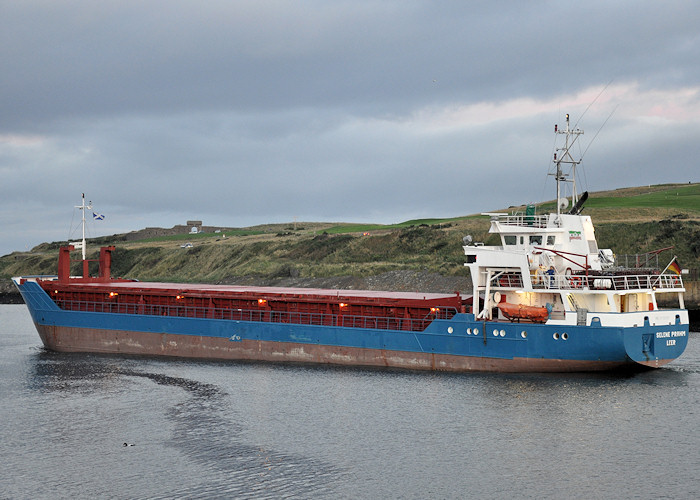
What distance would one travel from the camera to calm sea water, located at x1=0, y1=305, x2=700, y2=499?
66.0ft

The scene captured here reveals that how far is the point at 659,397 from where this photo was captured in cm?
2817

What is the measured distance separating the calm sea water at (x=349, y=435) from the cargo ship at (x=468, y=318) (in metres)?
1.27

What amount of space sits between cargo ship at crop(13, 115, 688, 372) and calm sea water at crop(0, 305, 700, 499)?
1271mm

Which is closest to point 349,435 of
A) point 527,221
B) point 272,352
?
point 272,352

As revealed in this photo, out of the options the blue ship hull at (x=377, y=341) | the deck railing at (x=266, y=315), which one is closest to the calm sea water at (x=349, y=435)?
the blue ship hull at (x=377, y=341)

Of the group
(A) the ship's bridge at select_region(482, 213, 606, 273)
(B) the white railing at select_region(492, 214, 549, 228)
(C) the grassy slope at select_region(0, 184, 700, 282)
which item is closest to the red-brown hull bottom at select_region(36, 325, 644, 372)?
(A) the ship's bridge at select_region(482, 213, 606, 273)

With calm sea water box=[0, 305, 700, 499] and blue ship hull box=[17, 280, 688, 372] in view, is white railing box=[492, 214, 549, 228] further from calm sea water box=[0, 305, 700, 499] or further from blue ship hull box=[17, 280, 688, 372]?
calm sea water box=[0, 305, 700, 499]

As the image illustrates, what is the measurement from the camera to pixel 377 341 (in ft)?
116

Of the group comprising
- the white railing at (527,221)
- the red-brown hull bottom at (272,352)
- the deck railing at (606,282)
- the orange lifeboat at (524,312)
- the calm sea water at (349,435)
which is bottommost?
the calm sea water at (349,435)

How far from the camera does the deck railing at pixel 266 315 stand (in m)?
35.8

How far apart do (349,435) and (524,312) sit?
1103cm

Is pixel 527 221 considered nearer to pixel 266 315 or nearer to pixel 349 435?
pixel 266 315

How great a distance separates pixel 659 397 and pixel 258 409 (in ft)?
50.7

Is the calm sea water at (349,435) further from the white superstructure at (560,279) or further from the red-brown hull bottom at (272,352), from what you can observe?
the white superstructure at (560,279)
